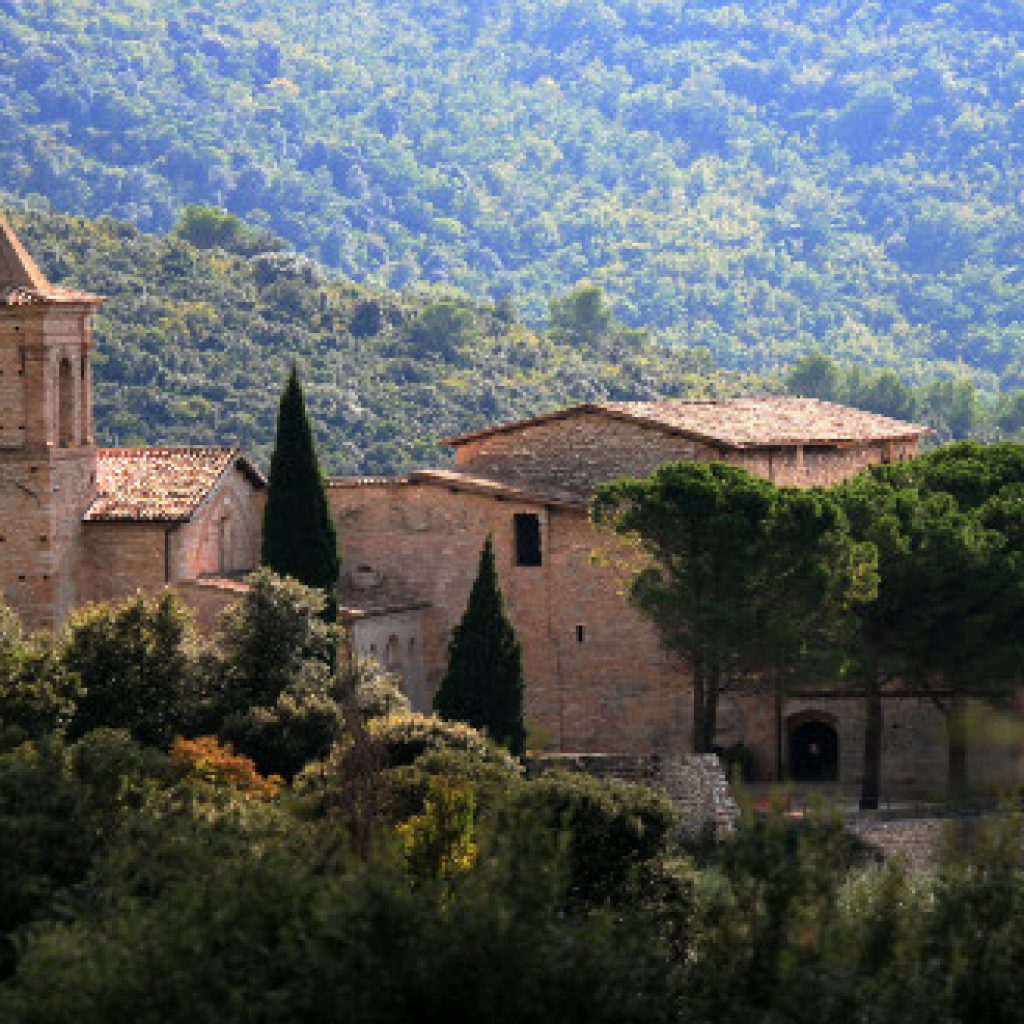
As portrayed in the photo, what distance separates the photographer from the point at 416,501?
53906mm

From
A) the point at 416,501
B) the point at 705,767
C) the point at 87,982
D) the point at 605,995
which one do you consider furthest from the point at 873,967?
the point at 416,501

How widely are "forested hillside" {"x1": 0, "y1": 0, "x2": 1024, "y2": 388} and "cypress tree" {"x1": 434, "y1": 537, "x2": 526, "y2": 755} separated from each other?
10496 cm

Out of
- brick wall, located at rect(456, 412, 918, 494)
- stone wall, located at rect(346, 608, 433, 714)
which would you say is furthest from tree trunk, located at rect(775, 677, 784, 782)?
stone wall, located at rect(346, 608, 433, 714)

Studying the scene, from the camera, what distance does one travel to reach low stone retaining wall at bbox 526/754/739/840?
144ft

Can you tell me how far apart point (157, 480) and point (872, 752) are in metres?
12.1

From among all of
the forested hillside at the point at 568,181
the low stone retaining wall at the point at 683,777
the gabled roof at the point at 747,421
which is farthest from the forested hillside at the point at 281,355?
the forested hillside at the point at 568,181

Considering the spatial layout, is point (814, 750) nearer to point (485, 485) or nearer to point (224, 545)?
point (485, 485)

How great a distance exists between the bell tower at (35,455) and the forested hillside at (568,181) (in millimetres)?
106769

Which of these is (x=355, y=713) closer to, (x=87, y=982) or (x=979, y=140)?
(x=87, y=982)

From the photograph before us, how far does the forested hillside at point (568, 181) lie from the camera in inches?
6481

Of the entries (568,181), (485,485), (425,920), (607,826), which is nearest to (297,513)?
(485,485)

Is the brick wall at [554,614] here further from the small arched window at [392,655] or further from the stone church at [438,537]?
the small arched window at [392,655]

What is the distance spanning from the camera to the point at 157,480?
49844 mm

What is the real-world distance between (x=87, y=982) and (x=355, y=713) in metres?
14.0
